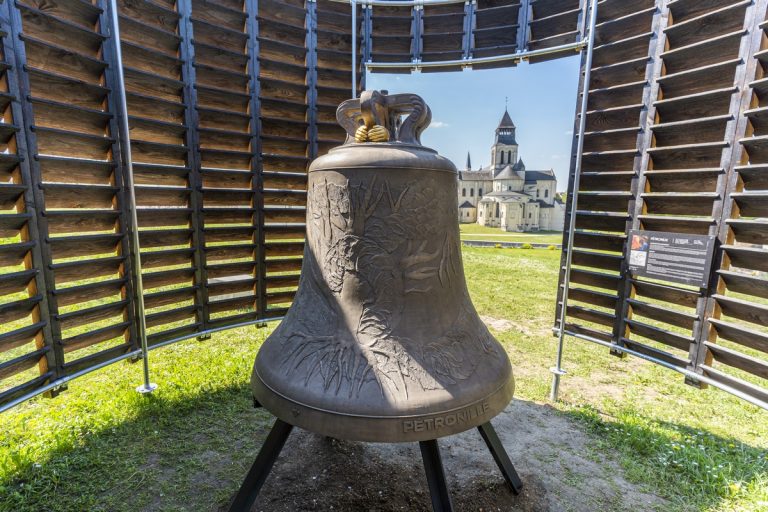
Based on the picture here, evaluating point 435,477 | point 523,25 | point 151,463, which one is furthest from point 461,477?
point 523,25

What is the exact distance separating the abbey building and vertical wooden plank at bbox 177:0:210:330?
1722 inches

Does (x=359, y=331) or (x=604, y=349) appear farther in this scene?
(x=604, y=349)

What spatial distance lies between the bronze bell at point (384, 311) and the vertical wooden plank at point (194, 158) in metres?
1.86

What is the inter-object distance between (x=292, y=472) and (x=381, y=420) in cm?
143

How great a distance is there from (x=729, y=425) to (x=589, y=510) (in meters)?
1.88

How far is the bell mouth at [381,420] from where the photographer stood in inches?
54.9

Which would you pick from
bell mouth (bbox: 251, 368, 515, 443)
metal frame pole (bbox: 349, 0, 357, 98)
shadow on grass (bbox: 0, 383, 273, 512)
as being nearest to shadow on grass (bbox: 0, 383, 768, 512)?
shadow on grass (bbox: 0, 383, 273, 512)

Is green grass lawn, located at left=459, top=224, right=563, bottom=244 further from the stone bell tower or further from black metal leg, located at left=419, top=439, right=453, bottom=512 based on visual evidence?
black metal leg, located at left=419, top=439, right=453, bottom=512

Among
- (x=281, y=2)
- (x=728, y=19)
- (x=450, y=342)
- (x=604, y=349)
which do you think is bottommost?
(x=604, y=349)

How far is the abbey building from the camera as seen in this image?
45.4m

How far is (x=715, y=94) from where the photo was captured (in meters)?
2.54

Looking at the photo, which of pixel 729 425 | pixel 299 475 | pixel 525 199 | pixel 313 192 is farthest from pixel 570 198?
pixel 525 199

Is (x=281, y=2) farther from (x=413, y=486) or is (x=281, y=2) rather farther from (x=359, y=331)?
(x=413, y=486)

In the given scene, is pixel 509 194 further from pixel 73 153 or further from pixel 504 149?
pixel 73 153
